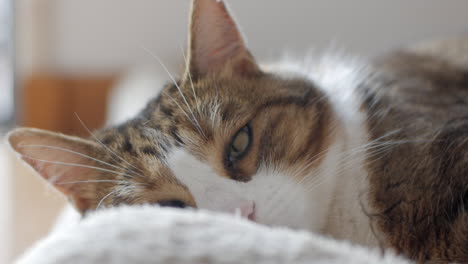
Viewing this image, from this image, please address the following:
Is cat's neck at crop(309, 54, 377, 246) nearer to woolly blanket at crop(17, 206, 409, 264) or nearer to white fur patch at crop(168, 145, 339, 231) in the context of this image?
white fur patch at crop(168, 145, 339, 231)

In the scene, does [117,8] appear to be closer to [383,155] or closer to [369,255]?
[383,155]

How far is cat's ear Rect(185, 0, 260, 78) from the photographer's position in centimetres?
114

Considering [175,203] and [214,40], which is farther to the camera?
[214,40]

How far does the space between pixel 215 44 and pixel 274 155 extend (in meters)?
0.34

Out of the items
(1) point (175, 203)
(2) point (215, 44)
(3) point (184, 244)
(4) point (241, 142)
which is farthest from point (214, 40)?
(3) point (184, 244)

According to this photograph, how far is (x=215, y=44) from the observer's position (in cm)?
120

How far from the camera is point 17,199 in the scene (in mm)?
2281

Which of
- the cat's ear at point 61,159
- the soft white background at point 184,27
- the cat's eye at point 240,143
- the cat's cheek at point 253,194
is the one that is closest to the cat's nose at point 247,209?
the cat's cheek at point 253,194

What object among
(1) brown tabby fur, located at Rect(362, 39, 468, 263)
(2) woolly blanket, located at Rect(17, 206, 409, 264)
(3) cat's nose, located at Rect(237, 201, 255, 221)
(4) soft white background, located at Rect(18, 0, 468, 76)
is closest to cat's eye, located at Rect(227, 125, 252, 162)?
(3) cat's nose, located at Rect(237, 201, 255, 221)

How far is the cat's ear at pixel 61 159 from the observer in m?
A: 1.07

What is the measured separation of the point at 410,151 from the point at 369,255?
0.53 meters

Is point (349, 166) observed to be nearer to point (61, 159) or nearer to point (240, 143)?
point (240, 143)

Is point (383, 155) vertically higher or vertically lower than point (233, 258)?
higher

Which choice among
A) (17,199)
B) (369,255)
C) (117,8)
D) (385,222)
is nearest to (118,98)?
(17,199)
